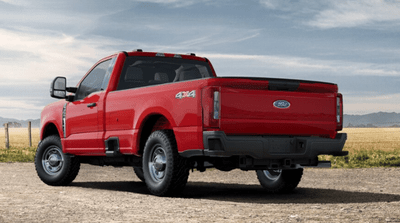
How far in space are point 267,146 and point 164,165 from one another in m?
1.55

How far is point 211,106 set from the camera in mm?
7211

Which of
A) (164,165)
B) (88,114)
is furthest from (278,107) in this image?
(88,114)

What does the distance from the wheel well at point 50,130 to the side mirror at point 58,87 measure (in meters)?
1.37

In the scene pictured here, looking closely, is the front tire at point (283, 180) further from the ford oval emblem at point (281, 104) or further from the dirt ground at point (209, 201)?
the ford oval emblem at point (281, 104)

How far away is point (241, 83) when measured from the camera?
24.4 ft

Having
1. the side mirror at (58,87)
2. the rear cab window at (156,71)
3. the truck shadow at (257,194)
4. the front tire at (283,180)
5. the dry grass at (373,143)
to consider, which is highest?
the rear cab window at (156,71)

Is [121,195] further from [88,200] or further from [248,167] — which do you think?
[248,167]

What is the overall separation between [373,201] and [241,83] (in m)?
2.55

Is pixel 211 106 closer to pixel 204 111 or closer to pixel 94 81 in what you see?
pixel 204 111

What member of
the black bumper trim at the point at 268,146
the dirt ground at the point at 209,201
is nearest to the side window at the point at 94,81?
the dirt ground at the point at 209,201

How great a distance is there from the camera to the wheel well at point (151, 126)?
860 cm

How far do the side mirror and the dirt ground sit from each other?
5.39ft

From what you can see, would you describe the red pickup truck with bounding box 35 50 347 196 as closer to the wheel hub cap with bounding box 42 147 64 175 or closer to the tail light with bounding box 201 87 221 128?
the tail light with bounding box 201 87 221 128

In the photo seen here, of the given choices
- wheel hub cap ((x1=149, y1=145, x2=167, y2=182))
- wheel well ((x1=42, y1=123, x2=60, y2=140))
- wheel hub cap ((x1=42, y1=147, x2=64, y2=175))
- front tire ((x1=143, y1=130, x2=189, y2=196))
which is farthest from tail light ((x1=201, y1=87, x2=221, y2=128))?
wheel well ((x1=42, y1=123, x2=60, y2=140))
